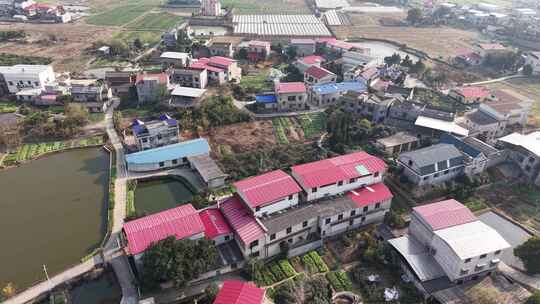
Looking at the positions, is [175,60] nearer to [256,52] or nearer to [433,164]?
[256,52]

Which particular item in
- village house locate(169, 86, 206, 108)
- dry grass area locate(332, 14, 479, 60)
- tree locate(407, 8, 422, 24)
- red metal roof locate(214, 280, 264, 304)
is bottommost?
red metal roof locate(214, 280, 264, 304)

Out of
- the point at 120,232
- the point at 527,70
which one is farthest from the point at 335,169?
the point at 527,70

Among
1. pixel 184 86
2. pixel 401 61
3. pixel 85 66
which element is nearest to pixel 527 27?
pixel 401 61

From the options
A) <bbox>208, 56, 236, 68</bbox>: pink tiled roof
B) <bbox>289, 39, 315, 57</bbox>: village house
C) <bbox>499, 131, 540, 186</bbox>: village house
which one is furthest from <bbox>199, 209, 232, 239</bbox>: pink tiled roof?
<bbox>289, 39, 315, 57</bbox>: village house

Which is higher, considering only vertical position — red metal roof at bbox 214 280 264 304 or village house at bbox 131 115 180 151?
village house at bbox 131 115 180 151

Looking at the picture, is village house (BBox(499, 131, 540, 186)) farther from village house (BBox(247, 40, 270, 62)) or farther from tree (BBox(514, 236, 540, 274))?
village house (BBox(247, 40, 270, 62))

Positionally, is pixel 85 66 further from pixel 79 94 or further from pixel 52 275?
pixel 52 275
